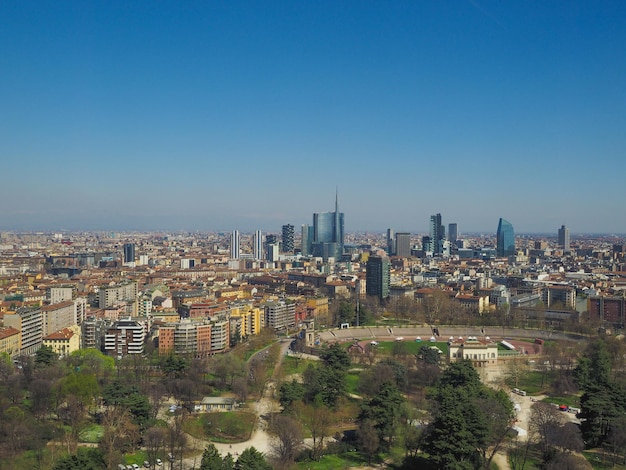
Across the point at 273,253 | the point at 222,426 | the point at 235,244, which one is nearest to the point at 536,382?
the point at 222,426

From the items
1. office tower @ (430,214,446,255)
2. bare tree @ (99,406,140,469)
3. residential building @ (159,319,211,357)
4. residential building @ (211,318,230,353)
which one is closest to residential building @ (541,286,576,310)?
residential building @ (211,318,230,353)

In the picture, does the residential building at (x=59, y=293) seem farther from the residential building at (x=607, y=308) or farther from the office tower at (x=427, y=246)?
the office tower at (x=427, y=246)

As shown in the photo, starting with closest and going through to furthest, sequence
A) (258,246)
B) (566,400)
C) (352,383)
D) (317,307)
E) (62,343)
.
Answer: (566,400), (352,383), (62,343), (317,307), (258,246)

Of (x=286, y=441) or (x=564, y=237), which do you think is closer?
(x=286, y=441)

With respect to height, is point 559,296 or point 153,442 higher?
point 559,296

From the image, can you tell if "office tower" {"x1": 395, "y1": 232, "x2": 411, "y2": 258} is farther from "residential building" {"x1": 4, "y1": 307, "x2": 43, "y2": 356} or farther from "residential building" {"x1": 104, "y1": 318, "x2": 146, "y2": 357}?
"residential building" {"x1": 104, "y1": 318, "x2": 146, "y2": 357}

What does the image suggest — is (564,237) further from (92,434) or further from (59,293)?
(92,434)

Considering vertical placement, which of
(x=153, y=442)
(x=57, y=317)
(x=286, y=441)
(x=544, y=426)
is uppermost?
(x=57, y=317)
